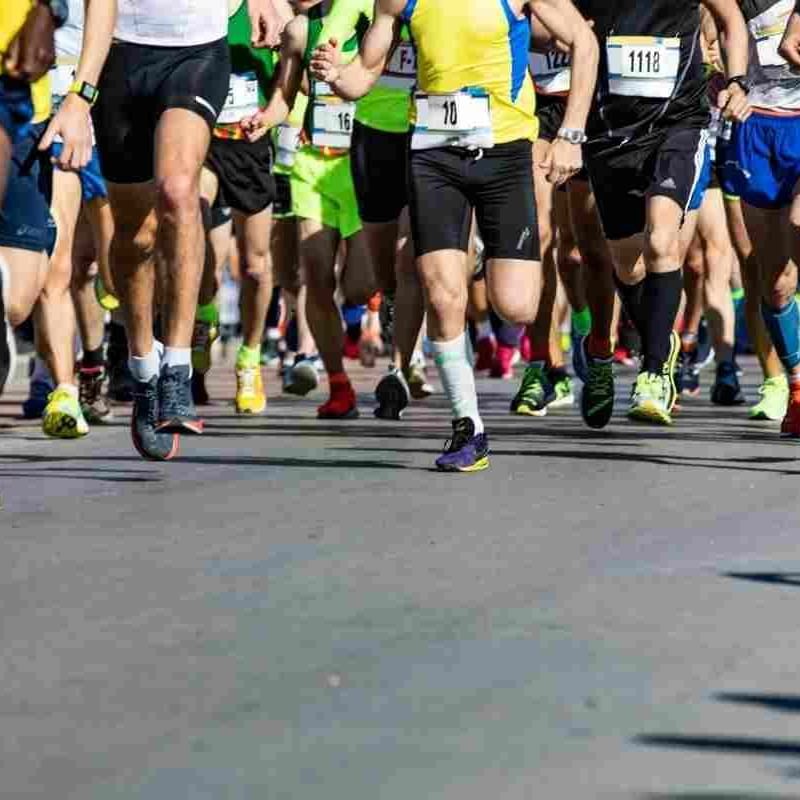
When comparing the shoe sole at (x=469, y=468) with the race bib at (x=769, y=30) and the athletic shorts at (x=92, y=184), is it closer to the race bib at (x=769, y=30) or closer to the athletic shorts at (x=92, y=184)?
the race bib at (x=769, y=30)

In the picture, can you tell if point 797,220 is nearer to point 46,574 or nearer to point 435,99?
point 435,99

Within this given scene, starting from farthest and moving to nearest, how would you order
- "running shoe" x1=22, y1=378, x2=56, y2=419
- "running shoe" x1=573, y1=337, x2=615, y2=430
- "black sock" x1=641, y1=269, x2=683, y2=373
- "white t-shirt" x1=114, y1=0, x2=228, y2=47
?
"running shoe" x1=22, y1=378, x2=56, y2=419 → "running shoe" x1=573, y1=337, x2=615, y2=430 → "black sock" x1=641, y1=269, x2=683, y2=373 → "white t-shirt" x1=114, y1=0, x2=228, y2=47

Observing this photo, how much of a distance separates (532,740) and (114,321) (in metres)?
10.1

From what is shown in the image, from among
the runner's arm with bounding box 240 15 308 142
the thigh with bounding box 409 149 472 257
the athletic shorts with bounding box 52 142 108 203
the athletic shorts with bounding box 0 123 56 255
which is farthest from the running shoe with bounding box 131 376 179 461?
the athletic shorts with bounding box 52 142 108 203

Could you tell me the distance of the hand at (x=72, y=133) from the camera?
806cm

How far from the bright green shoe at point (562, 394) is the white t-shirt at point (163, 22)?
442 centimetres

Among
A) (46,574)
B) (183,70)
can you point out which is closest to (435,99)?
(183,70)

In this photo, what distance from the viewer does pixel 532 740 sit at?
4590 mm

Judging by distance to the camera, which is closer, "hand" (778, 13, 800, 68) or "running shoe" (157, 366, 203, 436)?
"running shoe" (157, 366, 203, 436)

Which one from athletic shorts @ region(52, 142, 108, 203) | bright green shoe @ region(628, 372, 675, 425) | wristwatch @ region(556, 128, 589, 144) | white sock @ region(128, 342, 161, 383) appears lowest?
bright green shoe @ region(628, 372, 675, 425)

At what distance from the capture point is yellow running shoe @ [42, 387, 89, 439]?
37.7ft

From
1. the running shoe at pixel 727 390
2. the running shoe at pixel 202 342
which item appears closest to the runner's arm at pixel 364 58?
the running shoe at pixel 202 342

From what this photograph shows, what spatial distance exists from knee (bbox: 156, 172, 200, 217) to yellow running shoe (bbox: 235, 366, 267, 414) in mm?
4319

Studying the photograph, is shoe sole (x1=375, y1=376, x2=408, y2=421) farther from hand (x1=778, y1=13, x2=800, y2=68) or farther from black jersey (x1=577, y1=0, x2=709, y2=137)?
hand (x1=778, y1=13, x2=800, y2=68)
